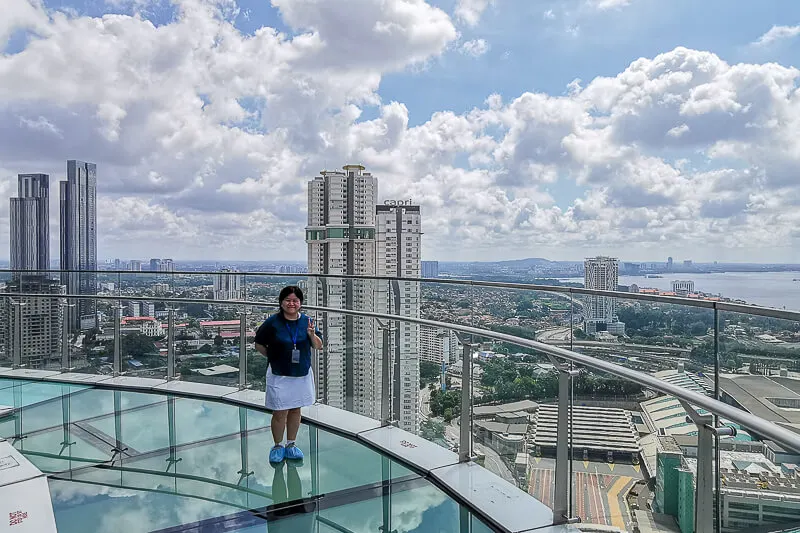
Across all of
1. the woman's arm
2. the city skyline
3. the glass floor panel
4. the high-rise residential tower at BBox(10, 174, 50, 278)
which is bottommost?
the glass floor panel

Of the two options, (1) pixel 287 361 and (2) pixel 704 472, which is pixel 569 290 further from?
(2) pixel 704 472

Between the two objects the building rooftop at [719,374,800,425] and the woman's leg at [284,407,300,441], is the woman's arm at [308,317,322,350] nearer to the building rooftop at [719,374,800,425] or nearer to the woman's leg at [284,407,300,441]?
the woman's leg at [284,407,300,441]

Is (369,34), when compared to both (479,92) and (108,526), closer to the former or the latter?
(108,526)

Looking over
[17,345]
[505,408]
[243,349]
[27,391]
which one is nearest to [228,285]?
[243,349]

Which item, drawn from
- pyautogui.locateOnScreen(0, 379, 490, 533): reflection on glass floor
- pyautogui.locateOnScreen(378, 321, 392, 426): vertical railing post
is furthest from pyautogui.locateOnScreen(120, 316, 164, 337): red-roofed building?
pyautogui.locateOnScreen(378, 321, 392, 426): vertical railing post

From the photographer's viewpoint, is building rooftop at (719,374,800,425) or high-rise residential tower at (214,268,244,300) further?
high-rise residential tower at (214,268,244,300)

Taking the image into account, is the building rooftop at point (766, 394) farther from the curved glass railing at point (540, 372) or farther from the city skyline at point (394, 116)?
the city skyline at point (394, 116)

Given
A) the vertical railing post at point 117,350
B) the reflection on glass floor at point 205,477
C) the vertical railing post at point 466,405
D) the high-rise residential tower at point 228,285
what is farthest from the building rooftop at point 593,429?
the vertical railing post at point 117,350
